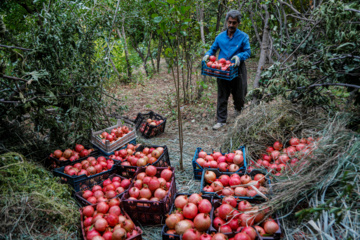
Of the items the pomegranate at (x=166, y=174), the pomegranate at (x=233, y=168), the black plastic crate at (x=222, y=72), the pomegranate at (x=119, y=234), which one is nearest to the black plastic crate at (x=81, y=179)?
the pomegranate at (x=166, y=174)

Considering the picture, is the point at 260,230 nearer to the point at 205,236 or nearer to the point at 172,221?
the point at 205,236

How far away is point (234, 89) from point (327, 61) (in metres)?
2.14

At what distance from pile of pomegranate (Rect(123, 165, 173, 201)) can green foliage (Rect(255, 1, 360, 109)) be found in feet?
6.14

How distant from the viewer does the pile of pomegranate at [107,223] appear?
2.14 m

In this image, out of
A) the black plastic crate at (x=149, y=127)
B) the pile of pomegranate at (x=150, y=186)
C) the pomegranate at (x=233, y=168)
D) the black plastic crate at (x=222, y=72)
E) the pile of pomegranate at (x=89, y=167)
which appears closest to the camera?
the pile of pomegranate at (x=150, y=186)

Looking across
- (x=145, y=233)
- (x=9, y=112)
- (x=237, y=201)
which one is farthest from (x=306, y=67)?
(x=9, y=112)

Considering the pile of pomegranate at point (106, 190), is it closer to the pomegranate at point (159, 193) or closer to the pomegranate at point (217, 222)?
the pomegranate at point (159, 193)

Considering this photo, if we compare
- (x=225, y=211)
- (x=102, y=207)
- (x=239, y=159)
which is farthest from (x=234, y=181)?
(x=102, y=207)

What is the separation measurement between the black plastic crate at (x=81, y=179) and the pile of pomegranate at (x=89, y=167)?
0.20 ft

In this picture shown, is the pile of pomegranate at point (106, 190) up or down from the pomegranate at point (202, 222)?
down

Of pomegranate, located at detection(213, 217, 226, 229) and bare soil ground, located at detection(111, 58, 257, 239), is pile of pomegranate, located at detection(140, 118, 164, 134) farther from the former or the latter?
pomegranate, located at detection(213, 217, 226, 229)

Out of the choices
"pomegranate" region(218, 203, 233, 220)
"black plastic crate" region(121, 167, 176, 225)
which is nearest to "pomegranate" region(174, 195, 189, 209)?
"black plastic crate" region(121, 167, 176, 225)

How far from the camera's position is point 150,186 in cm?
262

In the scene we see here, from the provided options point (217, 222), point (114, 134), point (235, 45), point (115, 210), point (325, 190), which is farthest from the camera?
point (235, 45)
